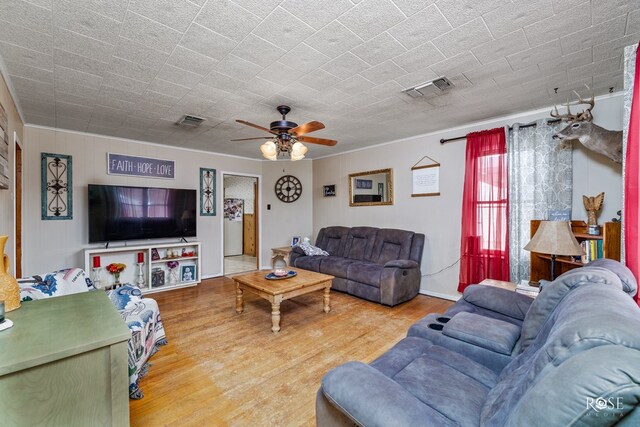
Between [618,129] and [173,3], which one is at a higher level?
[173,3]

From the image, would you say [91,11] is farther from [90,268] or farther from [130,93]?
[90,268]

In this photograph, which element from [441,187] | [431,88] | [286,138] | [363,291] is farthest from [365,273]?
[431,88]

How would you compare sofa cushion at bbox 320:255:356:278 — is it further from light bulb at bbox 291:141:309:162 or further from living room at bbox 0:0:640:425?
light bulb at bbox 291:141:309:162

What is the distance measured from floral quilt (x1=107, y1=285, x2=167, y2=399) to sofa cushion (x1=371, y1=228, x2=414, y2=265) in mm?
3099

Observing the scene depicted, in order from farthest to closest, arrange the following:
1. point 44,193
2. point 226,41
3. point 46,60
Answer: point 44,193 < point 46,60 < point 226,41

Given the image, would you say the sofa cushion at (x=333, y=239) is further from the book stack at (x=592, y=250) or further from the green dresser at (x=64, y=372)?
the green dresser at (x=64, y=372)

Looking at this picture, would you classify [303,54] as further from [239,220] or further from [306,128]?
[239,220]

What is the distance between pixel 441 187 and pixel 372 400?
3662 mm

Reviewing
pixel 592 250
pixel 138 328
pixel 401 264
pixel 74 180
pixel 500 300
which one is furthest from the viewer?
pixel 74 180

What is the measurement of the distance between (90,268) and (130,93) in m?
2.78

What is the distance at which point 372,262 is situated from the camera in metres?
4.42

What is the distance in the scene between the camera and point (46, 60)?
2.12 m

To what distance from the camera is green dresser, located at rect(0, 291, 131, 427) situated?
3.16 feet

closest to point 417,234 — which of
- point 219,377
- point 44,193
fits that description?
point 219,377
